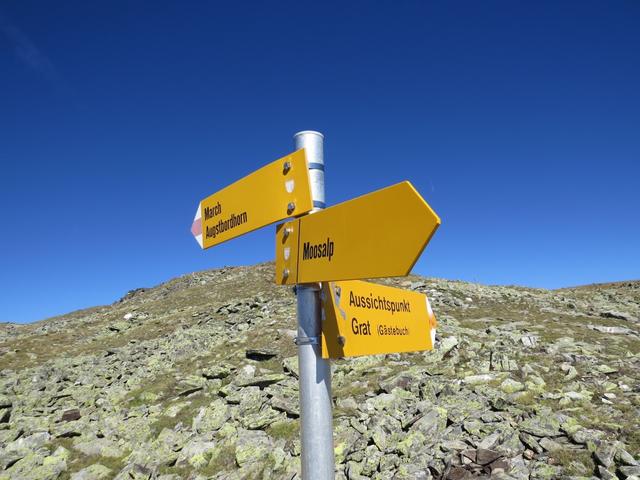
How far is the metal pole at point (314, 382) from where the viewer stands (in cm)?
251

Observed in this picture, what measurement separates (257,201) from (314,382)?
1359 mm

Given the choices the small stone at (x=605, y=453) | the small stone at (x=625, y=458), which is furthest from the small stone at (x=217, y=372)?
the small stone at (x=625, y=458)

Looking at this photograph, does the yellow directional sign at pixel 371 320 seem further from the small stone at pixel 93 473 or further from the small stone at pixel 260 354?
the small stone at pixel 260 354

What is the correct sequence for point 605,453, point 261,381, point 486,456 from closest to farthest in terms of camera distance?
point 605,453
point 486,456
point 261,381

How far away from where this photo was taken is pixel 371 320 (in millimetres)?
3104

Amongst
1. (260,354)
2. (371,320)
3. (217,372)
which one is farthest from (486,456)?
(260,354)

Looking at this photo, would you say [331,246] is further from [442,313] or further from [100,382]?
[442,313]

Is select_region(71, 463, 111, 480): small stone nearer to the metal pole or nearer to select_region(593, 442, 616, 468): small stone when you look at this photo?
the metal pole

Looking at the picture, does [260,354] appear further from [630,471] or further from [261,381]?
[630,471]

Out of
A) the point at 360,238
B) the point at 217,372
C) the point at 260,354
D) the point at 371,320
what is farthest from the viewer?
the point at 260,354

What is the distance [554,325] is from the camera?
17.4 metres

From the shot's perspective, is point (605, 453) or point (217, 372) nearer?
point (605, 453)

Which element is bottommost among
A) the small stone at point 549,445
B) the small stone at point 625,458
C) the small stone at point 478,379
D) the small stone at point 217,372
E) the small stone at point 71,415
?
the small stone at point 625,458

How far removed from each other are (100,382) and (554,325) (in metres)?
17.6
